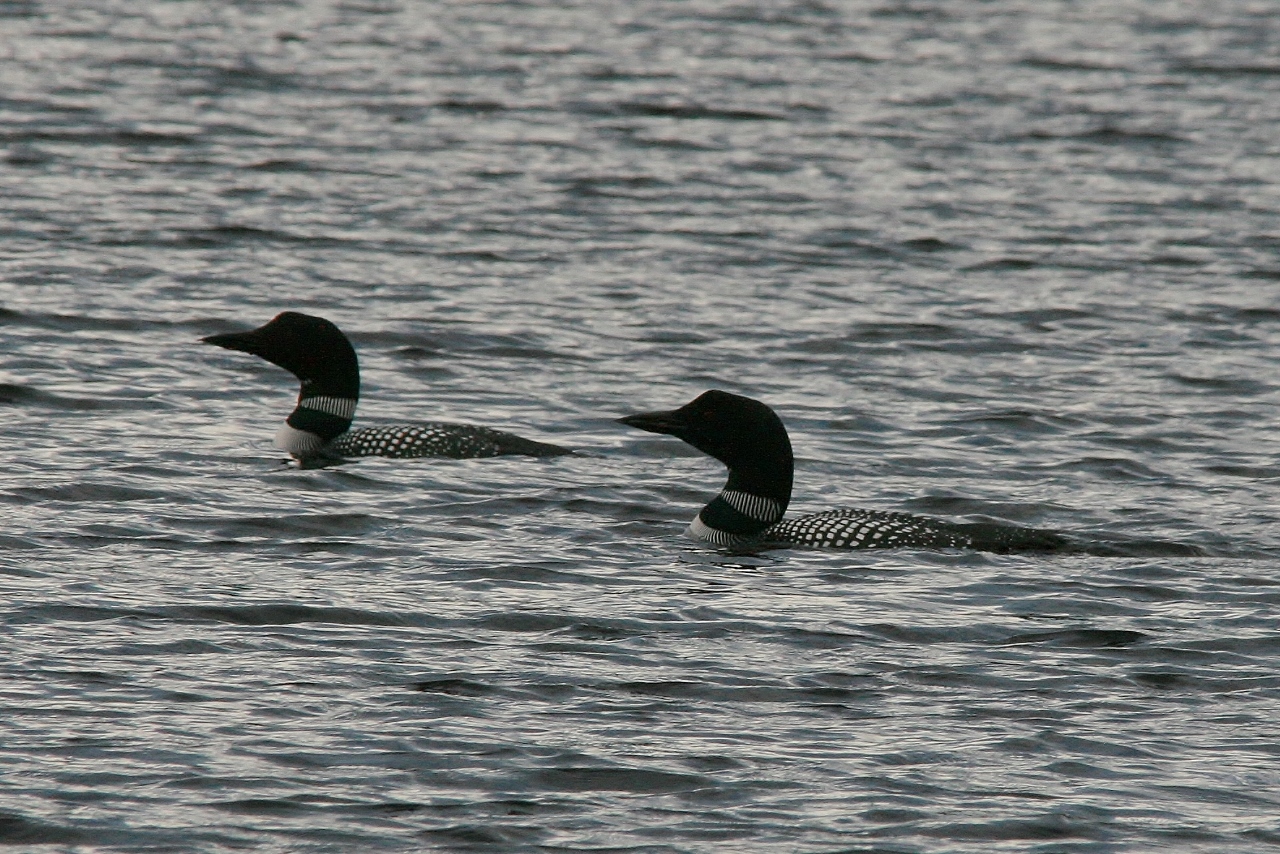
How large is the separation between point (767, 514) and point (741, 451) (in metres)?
0.31

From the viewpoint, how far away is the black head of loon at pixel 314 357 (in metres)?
12.6

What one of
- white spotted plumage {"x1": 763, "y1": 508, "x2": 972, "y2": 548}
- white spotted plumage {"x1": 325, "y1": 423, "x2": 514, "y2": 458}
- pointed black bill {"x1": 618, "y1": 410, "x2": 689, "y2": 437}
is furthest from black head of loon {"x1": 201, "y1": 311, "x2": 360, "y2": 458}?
white spotted plumage {"x1": 763, "y1": 508, "x2": 972, "y2": 548}

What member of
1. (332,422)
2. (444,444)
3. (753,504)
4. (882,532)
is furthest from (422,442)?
(882,532)

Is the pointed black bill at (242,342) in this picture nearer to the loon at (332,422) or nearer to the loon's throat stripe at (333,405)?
the loon at (332,422)

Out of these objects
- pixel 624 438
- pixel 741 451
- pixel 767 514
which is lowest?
pixel 624 438

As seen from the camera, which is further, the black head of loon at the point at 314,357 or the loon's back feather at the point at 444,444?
the black head of loon at the point at 314,357

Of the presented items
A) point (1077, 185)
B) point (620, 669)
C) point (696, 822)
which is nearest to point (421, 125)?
point (1077, 185)

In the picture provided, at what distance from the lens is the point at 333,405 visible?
1257cm

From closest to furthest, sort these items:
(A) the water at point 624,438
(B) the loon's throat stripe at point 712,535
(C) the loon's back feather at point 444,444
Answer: (A) the water at point 624,438 → (B) the loon's throat stripe at point 712,535 → (C) the loon's back feather at point 444,444

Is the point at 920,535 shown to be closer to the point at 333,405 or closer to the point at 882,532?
the point at 882,532

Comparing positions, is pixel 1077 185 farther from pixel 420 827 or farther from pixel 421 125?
pixel 420 827

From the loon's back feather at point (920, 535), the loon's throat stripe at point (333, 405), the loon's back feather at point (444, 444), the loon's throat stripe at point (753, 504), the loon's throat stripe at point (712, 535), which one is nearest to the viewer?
the loon's back feather at point (920, 535)

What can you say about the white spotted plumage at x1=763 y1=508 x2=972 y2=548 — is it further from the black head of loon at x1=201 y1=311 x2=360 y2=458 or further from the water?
the black head of loon at x1=201 y1=311 x2=360 y2=458

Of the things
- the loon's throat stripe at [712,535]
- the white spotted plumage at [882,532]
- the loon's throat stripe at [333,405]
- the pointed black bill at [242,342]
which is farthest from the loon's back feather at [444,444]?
the white spotted plumage at [882,532]
